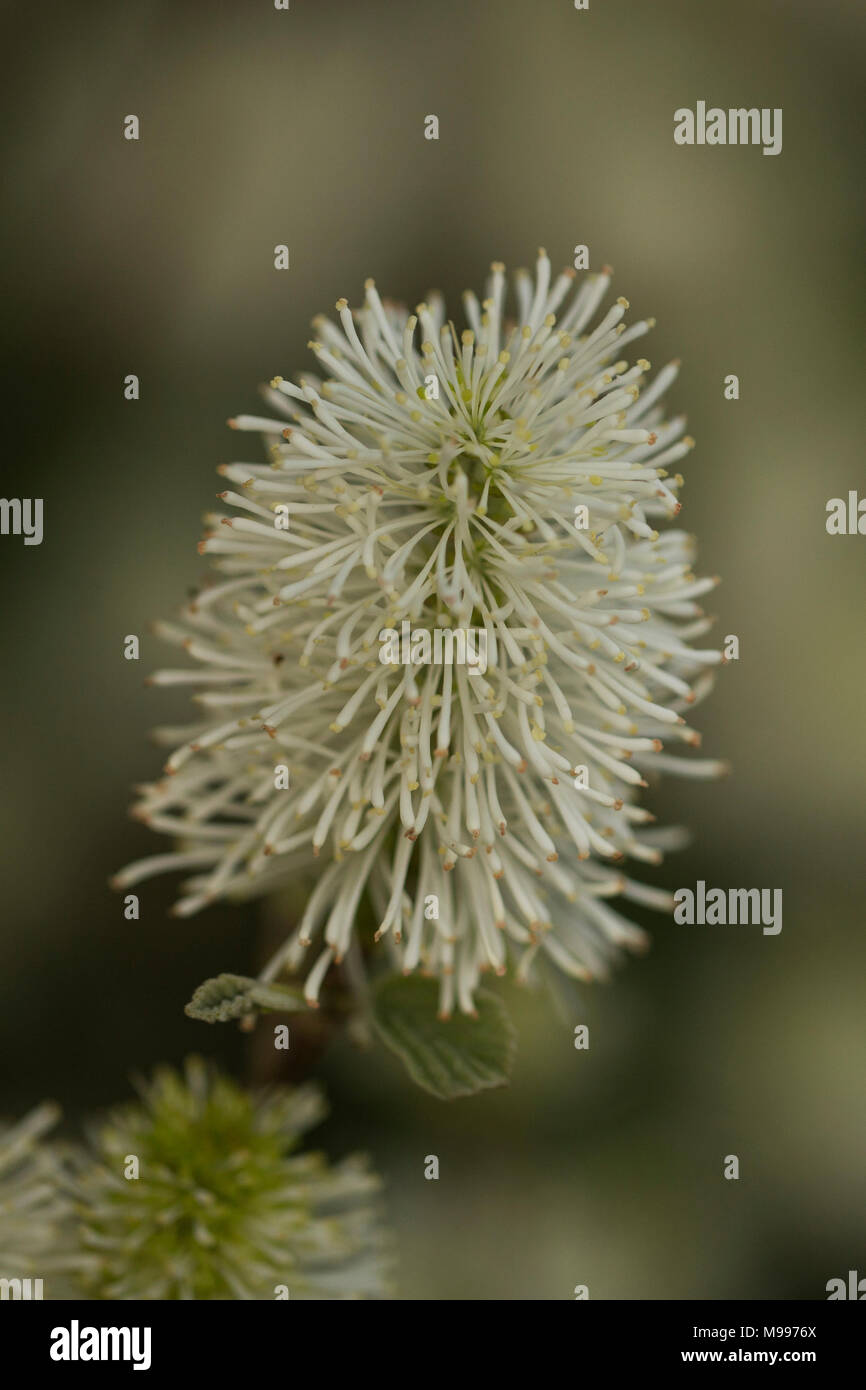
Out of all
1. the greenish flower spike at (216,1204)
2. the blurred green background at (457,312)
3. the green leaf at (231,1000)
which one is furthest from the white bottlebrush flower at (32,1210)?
the green leaf at (231,1000)

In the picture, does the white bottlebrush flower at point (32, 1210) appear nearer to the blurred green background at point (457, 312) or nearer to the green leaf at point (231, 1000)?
the blurred green background at point (457, 312)

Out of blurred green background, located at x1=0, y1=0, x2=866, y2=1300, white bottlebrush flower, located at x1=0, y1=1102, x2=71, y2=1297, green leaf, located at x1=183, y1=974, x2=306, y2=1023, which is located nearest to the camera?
green leaf, located at x1=183, y1=974, x2=306, y2=1023

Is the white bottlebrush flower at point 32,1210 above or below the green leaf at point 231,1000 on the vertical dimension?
below

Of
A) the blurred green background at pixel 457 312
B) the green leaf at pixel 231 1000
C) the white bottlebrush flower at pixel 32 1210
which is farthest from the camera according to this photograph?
the blurred green background at pixel 457 312

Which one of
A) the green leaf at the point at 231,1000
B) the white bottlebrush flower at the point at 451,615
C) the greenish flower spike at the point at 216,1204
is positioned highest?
the white bottlebrush flower at the point at 451,615

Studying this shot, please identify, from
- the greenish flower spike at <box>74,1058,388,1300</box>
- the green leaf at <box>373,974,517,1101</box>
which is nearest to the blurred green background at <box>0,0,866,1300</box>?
the greenish flower spike at <box>74,1058,388,1300</box>

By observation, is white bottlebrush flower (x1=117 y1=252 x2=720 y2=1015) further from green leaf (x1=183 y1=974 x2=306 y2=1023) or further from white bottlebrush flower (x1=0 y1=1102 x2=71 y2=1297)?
white bottlebrush flower (x1=0 y1=1102 x2=71 y2=1297)
